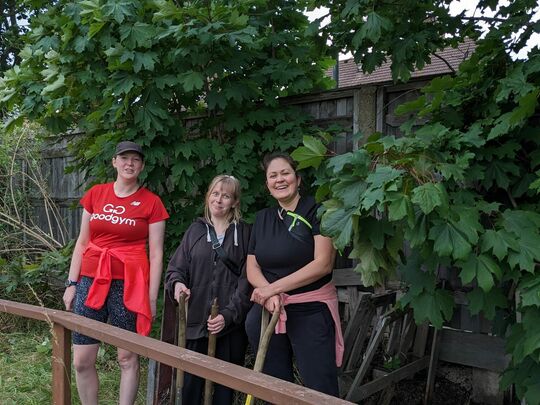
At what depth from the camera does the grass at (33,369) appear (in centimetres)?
415

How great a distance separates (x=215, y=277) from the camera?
303cm

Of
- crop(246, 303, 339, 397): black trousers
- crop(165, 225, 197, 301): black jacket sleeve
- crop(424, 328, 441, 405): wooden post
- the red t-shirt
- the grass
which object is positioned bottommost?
the grass

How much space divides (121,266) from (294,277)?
1083 millimetres

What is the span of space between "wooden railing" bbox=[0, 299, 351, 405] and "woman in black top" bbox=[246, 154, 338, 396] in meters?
0.73

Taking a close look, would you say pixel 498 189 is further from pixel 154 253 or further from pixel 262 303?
pixel 154 253

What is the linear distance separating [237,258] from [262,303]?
388 millimetres

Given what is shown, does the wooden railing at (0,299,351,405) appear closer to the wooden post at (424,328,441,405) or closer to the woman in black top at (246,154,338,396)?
the woman in black top at (246,154,338,396)

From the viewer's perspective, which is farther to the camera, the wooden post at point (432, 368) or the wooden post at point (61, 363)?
the wooden post at point (432, 368)

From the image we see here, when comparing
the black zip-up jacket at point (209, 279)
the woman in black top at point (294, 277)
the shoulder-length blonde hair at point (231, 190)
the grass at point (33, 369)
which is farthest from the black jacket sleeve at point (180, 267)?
the grass at point (33, 369)

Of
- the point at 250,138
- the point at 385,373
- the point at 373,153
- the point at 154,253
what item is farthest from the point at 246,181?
the point at 373,153

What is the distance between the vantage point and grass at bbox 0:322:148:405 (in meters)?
4.15

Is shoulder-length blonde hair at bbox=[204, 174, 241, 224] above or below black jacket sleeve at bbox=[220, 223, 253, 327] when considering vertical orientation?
above

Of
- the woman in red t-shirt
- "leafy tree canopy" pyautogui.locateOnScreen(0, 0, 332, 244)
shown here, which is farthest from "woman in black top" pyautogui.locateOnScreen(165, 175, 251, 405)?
"leafy tree canopy" pyautogui.locateOnScreen(0, 0, 332, 244)

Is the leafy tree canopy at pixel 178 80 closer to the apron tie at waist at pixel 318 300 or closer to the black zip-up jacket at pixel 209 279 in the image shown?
the black zip-up jacket at pixel 209 279
